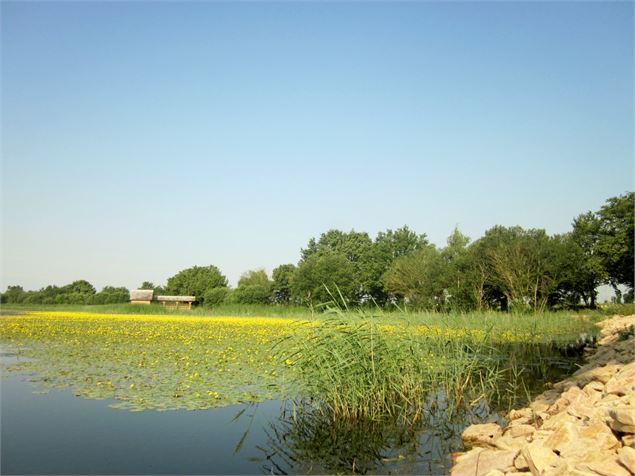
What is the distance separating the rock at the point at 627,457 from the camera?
339 cm

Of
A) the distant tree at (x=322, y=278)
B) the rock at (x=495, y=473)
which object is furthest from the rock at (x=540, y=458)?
the distant tree at (x=322, y=278)

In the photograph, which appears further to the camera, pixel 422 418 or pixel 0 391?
pixel 0 391

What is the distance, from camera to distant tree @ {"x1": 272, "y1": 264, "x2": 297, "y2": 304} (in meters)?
57.9

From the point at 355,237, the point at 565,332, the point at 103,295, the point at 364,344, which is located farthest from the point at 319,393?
the point at 355,237

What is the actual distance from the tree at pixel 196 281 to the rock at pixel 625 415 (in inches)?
2648

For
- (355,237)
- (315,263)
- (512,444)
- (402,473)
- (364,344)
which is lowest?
(402,473)

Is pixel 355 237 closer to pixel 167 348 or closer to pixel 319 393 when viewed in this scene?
pixel 167 348

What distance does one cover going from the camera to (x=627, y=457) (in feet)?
11.4

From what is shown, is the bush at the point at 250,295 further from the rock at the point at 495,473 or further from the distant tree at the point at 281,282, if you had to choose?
the rock at the point at 495,473

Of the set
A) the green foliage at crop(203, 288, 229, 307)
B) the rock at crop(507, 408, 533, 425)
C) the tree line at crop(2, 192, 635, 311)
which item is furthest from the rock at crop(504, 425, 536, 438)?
the green foliage at crop(203, 288, 229, 307)

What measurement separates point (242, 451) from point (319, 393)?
4.90 feet

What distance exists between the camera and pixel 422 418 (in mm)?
7016

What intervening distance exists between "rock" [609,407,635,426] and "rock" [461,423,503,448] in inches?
71.5

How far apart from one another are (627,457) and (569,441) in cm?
64
